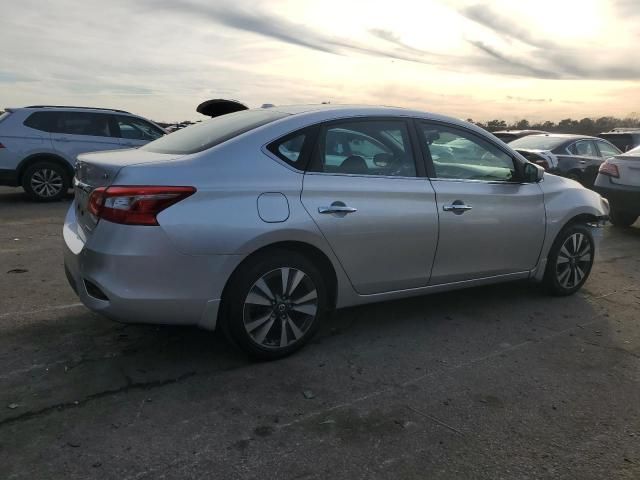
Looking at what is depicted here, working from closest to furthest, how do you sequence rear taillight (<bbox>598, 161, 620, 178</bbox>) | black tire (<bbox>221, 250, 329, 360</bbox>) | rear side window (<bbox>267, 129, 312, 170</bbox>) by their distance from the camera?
black tire (<bbox>221, 250, 329, 360</bbox>) < rear side window (<bbox>267, 129, 312, 170</bbox>) < rear taillight (<bbox>598, 161, 620, 178</bbox>)

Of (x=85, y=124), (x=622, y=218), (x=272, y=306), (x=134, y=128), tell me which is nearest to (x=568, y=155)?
(x=622, y=218)

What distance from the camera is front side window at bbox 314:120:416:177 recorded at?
3.82 meters

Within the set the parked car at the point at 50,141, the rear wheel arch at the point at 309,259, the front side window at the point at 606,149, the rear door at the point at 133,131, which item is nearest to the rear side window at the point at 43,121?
the parked car at the point at 50,141

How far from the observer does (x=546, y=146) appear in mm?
11805

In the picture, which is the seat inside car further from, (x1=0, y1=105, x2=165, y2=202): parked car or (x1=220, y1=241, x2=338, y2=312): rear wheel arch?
(x1=0, y1=105, x2=165, y2=202): parked car

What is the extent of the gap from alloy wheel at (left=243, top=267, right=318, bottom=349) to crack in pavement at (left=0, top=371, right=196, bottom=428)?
0.50 meters

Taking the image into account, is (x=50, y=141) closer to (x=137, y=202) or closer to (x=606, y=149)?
(x=137, y=202)

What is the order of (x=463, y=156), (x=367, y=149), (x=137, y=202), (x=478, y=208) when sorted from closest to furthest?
(x=137, y=202) → (x=367, y=149) → (x=478, y=208) → (x=463, y=156)

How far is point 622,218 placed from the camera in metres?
9.02

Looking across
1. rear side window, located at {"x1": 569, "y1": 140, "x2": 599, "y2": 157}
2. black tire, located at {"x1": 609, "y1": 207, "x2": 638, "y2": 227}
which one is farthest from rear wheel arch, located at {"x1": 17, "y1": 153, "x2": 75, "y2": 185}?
rear side window, located at {"x1": 569, "y1": 140, "x2": 599, "y2": 157}

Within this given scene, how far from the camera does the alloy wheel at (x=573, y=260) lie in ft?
16.7

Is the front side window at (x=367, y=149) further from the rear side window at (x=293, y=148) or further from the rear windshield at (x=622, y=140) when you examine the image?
the rear windshield at (x=622, y=140)

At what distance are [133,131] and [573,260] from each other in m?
8.57

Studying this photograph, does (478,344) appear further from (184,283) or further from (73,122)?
(73,122)
